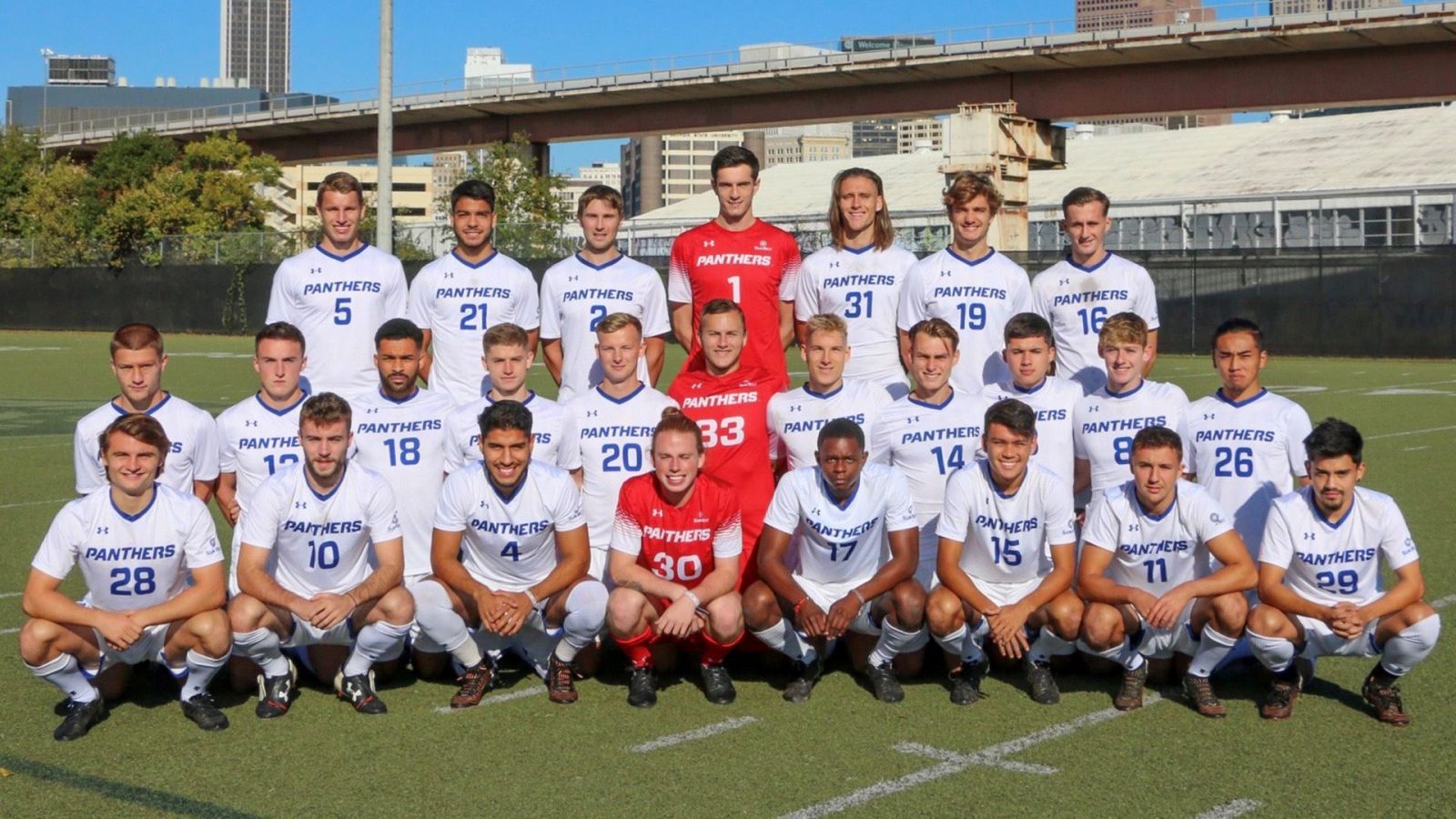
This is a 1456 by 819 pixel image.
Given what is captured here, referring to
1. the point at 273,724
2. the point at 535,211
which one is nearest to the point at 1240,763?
the point at 273,724

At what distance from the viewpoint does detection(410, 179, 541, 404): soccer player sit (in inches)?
286

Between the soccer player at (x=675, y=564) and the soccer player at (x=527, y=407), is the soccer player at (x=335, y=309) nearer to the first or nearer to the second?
the soccer player at (x=527, y=407)

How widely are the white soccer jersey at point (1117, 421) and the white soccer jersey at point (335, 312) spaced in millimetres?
3208

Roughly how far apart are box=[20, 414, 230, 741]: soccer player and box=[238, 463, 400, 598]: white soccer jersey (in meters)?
0.21

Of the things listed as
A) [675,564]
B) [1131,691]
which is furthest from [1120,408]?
[675,564]

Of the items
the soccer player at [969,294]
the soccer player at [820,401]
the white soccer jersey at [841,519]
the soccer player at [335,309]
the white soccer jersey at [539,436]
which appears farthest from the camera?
the soccer player at [335,309]

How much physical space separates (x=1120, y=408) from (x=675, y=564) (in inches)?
77.1

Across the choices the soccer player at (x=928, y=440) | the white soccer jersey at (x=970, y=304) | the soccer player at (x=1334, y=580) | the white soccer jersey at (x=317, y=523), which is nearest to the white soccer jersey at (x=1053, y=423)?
the soccer player at (x=928, y=440)

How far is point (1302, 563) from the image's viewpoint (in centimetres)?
548

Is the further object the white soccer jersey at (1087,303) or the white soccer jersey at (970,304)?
the white soccer jersey at (1087,303)

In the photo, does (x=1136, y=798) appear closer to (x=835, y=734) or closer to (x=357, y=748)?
(x=835, y=734)

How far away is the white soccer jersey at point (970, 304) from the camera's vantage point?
22.5 feet

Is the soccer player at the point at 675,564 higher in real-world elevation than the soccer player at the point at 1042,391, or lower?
lower

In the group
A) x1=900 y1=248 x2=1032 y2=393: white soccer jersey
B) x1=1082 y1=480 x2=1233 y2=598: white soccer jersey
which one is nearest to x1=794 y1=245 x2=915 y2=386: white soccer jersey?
x1=900 y1=248 x2=1032 y2=393: white soccer jersey
